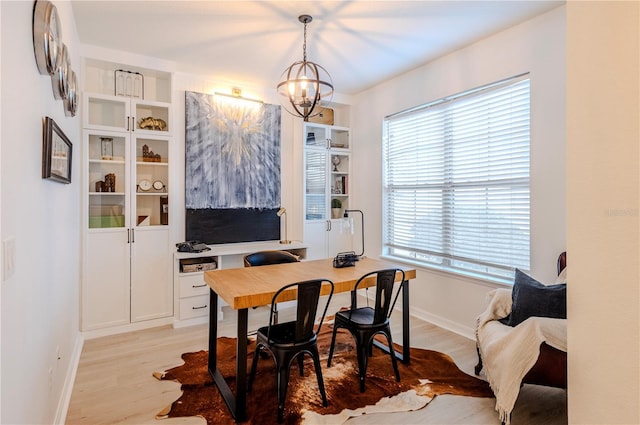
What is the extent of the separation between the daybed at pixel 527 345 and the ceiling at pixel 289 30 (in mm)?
2189

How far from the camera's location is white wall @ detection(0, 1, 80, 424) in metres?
1.24

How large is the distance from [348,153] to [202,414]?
3.86 meters

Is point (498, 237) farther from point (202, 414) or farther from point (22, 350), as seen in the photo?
point (22, 350)

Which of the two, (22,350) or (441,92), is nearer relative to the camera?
(22,350)

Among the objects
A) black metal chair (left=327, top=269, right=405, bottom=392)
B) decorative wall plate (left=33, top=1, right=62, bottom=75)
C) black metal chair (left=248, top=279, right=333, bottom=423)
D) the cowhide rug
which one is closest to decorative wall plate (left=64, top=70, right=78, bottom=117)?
decorative wall plate (left=33, top=1, right=62, bottom=75)

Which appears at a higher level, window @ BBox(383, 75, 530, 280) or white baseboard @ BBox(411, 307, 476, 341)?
window @ BBox(383, 75, 530, 280)

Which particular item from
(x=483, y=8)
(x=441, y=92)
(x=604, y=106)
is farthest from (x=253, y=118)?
(x=604, y=106)

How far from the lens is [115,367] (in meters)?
2.93

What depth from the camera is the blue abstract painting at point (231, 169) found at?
423 cm

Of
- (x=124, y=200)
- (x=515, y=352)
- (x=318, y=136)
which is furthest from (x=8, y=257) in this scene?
(x=318, y=136)

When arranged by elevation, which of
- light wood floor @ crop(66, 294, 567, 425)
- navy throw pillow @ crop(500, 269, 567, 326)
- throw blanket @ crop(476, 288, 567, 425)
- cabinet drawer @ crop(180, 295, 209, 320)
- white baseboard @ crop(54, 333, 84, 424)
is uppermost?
navy throw pillow @ crop(500, 269, 567, 326)

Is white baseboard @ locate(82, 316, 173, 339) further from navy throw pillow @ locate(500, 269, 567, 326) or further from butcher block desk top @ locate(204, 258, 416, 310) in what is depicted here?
navy throw pillow @ locate(500, 269, 567, 326)

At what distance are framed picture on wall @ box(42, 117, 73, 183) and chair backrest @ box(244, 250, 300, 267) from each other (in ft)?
5.57

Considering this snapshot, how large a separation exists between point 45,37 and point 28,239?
929 millimetres
